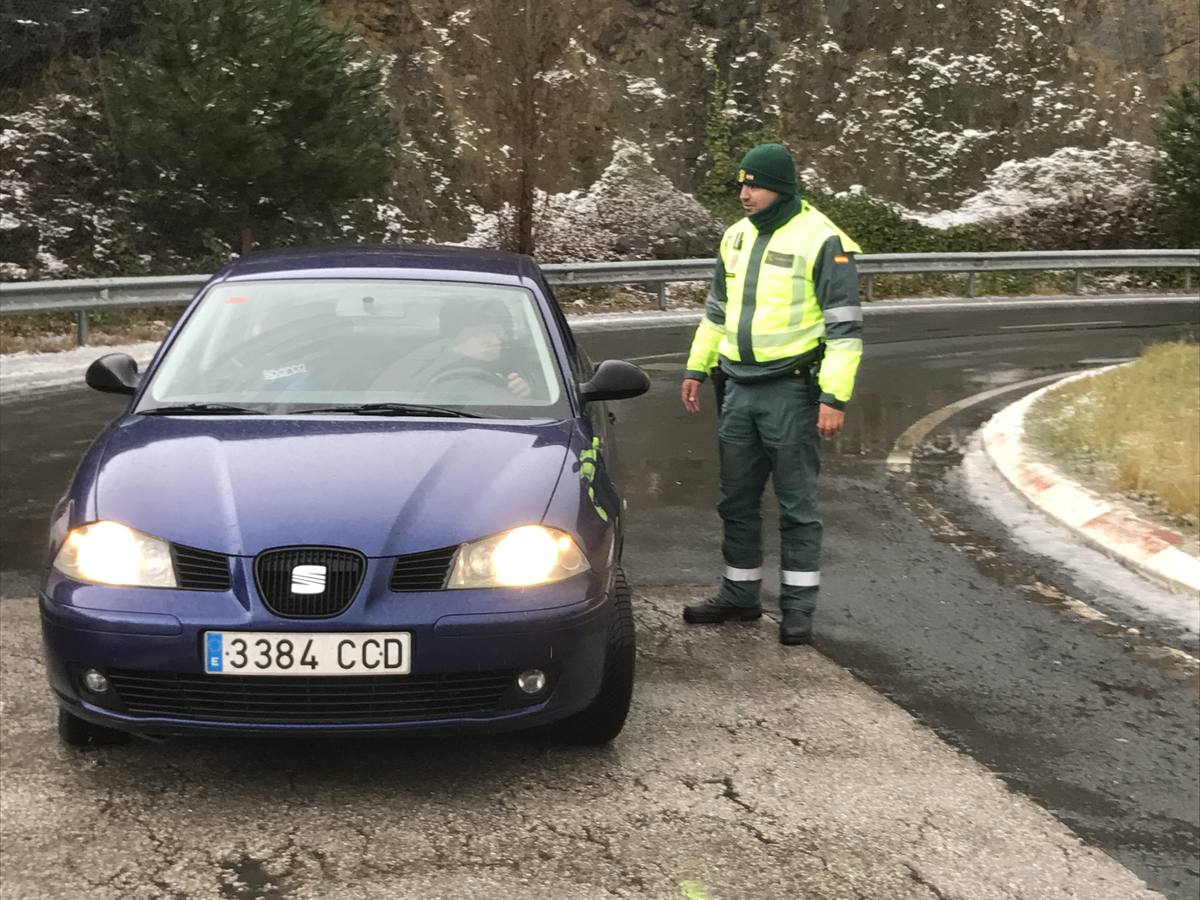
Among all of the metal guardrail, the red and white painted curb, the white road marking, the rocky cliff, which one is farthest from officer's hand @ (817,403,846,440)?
the rocky cliff

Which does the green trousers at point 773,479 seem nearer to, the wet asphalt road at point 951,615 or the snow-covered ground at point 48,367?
the wet asphalt road at point 951,615

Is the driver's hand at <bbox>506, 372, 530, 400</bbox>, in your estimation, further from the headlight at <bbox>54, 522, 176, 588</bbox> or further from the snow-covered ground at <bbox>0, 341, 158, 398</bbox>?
the snow-covered ground at <bbox>0, 341, 158, 398</bbox>

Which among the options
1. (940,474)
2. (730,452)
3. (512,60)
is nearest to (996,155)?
(512,60)

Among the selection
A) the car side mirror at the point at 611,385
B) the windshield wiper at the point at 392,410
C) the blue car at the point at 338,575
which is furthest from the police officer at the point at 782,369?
the windshield wiper at the point at 392,410

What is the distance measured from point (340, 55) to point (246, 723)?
795 inches

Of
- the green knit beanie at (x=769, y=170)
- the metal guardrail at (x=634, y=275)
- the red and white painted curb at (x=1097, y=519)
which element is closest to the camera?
the green knit beanie at (x=769, y=170)

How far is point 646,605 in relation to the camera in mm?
6496

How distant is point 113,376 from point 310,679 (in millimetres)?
1863

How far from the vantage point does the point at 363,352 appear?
541 cm

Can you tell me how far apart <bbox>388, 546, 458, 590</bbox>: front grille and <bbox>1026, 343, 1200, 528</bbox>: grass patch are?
4.92 metres

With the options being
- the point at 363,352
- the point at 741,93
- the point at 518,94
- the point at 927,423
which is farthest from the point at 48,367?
the point at 741,93

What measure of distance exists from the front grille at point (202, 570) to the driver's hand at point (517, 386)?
1.47m

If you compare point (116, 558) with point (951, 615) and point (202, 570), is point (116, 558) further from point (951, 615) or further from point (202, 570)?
point (951, 615)

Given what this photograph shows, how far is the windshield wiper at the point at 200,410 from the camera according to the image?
505cm
